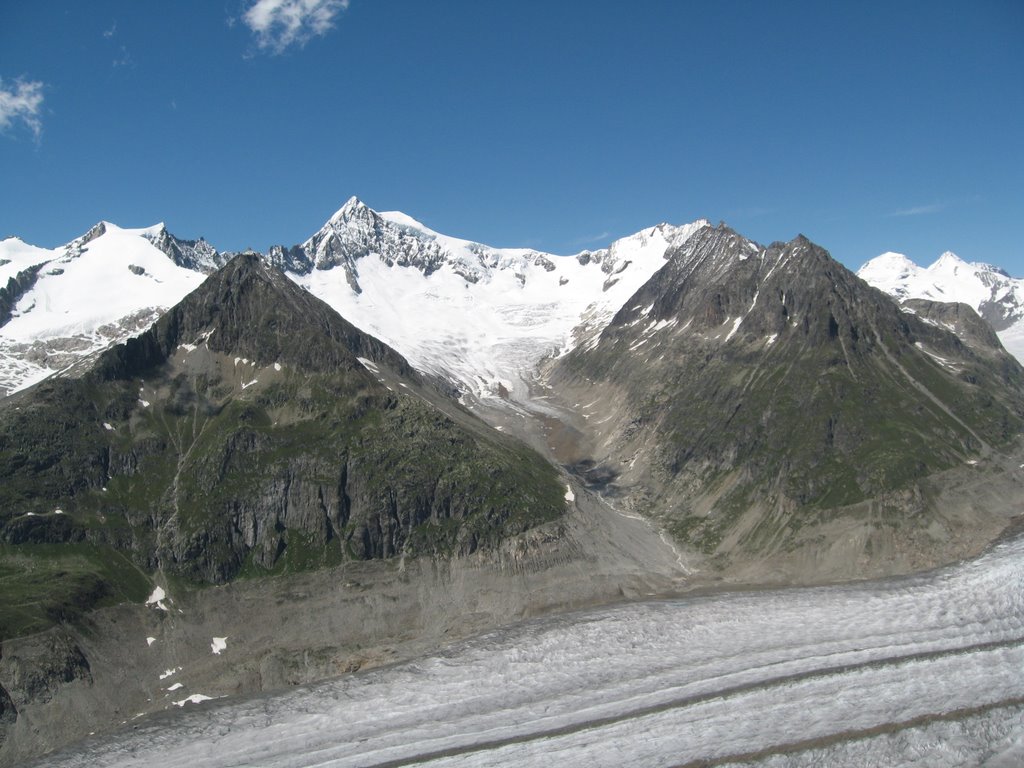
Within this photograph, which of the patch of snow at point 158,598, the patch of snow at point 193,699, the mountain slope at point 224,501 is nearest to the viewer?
the patch of snow at point 193,699

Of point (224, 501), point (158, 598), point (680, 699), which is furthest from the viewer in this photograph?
point (224, 501)

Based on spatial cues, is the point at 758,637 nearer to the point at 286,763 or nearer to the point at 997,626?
the point at 997,626

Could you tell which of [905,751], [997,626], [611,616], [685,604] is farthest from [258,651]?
[997,626]

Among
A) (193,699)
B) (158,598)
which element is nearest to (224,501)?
(158,598)

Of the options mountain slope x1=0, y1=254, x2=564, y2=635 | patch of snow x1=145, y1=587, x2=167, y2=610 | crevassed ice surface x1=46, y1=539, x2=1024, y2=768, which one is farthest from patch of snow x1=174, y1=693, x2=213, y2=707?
mountain slope x1=0, y1=254, x2=564, y2=635

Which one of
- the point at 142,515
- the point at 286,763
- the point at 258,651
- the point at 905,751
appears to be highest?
the point at 142,515

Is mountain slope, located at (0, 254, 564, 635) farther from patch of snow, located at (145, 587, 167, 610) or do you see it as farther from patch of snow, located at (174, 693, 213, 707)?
patch of snow, located at (174, 693, 213, 707)

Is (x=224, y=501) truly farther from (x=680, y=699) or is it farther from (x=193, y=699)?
(x=680, y=699)

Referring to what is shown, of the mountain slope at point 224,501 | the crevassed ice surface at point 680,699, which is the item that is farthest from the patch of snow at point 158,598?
the crevassed ice surface at point 680,699

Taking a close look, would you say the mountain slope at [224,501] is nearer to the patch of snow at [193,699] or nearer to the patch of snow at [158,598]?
the patch of snow at [158,598]
